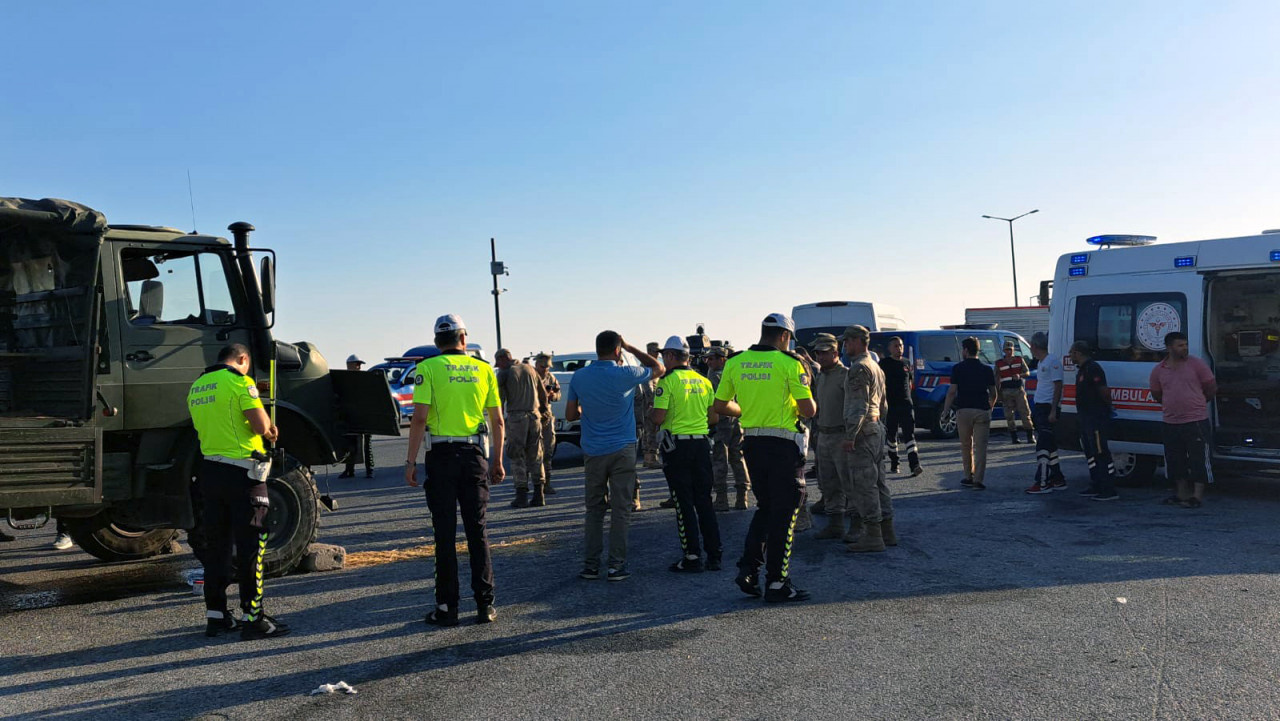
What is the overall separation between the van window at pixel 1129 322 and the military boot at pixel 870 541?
15.6 feet

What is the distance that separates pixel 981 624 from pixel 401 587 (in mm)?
4056

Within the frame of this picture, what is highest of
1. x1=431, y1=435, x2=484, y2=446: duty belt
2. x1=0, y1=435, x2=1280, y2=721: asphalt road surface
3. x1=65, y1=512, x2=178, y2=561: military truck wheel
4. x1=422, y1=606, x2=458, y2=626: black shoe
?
x1=431, y1=435, x2=484, y2=446: duty belt

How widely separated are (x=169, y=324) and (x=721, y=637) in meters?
4.67

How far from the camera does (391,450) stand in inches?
830

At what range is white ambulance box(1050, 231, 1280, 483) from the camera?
1021 cm

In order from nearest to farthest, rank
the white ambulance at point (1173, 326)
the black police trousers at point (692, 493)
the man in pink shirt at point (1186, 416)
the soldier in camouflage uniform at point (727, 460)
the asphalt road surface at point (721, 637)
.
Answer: the asphalt road surface at point (721, 637)
the black police trousers at point (692, 493)
the man in pink shirt at point (1186, 416)
the white ambulance at point (1173, 326)
the soldier in camouflage uniform at point (727, 460)

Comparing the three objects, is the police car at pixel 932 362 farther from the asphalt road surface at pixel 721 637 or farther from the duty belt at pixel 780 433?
the duty belt at pixel 780 433

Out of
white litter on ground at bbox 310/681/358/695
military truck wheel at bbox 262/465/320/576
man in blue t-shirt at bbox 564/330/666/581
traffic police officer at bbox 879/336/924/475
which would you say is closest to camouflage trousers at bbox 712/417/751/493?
traffic police officer at bbox 879/336/924/475

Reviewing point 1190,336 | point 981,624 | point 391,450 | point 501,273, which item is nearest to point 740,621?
point 981,624

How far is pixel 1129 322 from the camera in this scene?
10.9 m

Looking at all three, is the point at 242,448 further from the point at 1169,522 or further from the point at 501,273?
the point at 501,273

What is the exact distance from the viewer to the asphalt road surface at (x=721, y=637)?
4.58m

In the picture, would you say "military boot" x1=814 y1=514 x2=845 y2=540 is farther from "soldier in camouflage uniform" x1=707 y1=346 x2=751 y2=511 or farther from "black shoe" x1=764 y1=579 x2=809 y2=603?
"black shoe" x1=764 y1=579 x2=809 y2=603

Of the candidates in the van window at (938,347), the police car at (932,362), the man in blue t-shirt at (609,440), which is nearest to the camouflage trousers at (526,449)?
the man in blue t-shirt at (609,440)
